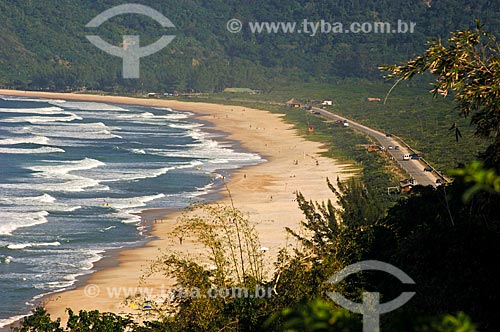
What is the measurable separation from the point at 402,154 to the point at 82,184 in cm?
2282

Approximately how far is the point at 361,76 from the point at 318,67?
14.1 metres

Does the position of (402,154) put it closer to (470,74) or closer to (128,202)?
(128,202)

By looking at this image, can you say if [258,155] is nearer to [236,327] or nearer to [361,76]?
[236,327]

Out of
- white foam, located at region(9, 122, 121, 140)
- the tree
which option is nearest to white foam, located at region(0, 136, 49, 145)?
white foam, located at region(9, 122, 121, 140)

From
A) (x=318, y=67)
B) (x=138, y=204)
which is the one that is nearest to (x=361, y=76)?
(x=318, y=67)

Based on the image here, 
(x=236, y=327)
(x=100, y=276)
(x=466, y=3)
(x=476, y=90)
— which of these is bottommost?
(x=100, y=276)

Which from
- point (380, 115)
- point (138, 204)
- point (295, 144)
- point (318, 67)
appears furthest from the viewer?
point (318, 67)

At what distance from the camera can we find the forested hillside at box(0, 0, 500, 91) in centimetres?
15412

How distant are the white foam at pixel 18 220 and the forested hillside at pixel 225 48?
10872 centimetres

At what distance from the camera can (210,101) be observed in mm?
132625

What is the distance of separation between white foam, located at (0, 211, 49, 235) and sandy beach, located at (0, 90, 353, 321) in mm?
5110

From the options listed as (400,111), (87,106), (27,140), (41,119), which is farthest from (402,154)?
(87,106)

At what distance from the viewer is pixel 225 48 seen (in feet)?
643

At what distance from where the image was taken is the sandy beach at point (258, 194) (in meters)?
30.6
